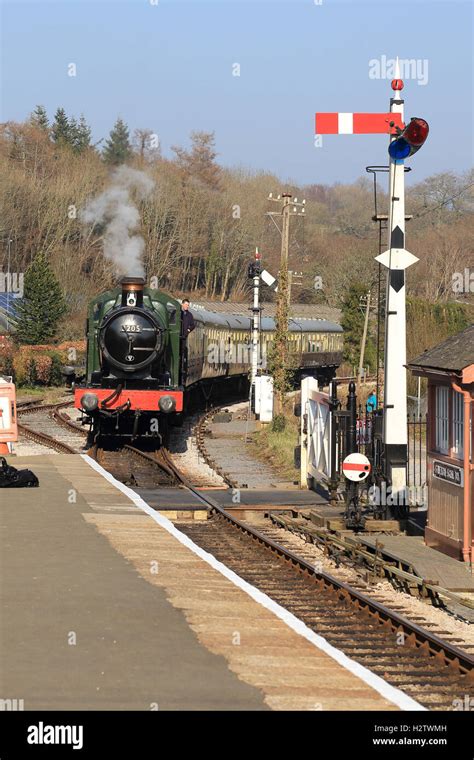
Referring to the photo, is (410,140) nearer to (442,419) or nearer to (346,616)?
(442,419)

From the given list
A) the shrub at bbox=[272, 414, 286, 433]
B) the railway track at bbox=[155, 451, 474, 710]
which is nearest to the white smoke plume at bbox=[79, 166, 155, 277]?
the shrub at bbox=[272, 414, 286, 433]

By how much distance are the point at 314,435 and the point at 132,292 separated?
5820mm

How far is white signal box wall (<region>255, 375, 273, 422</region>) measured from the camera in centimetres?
3231

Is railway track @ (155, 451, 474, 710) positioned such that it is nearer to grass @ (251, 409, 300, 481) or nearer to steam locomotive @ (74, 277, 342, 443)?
grass @ (251, 409, 300, 481)

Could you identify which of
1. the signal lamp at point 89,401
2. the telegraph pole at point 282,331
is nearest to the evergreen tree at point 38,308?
the telegraph pole at point 282,331

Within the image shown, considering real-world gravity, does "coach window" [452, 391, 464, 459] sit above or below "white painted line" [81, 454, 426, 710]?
above

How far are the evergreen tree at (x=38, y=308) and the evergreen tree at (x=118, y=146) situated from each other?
63.9 m

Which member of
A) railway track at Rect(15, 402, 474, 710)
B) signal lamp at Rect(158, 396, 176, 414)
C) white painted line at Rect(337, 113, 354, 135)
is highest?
white painted line at Rect(337, 113, 354, 135)

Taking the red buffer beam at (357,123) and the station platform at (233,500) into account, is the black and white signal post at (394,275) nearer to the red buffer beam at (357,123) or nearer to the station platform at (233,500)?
the red buffer beam at (357,123)

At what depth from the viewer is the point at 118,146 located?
11800 centimetres

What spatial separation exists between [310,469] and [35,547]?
949cm

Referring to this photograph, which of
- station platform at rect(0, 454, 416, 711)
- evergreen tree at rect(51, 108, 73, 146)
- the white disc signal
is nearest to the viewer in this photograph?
station platform at rect(0, 454, 416, 711)

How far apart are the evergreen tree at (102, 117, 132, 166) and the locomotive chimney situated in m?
93.2
